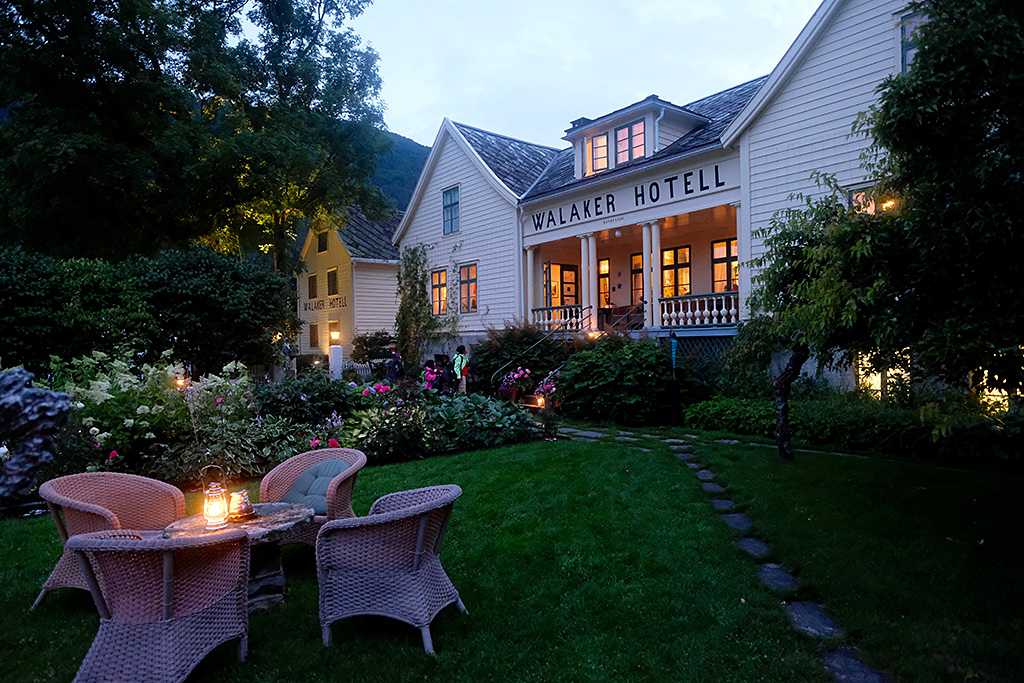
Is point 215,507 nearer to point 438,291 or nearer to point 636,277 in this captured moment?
point 636,277

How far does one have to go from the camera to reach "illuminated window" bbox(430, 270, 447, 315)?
2138 cm

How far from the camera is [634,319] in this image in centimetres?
1756

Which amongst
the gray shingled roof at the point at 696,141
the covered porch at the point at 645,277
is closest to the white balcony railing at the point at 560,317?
the covered porch at the point at 645,277

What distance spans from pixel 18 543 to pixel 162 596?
3578 millimetres

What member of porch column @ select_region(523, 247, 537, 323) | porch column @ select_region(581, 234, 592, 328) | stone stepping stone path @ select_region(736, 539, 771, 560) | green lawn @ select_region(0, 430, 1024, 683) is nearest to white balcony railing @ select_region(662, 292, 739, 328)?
porch column @ select_region(581, 234, 592, 328)

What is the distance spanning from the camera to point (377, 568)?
354 cm

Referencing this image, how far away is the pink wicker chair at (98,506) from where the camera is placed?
3.82 m

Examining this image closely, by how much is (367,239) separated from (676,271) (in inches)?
651

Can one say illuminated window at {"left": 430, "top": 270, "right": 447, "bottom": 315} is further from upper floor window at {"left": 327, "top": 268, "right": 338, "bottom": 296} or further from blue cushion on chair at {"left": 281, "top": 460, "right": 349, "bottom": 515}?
blue cushion on chair at {"left": 281, "top": 460, "right": 349, "bottom": 515}

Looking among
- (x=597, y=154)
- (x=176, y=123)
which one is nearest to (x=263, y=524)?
(x=597, y=154)

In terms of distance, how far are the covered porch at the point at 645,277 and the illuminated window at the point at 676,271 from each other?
0.03 meters

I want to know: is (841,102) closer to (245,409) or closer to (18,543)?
(245,409)

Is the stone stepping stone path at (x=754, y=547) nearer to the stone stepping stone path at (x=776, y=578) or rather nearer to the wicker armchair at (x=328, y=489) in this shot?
the stone stepping stone path at (x=776, y=578)

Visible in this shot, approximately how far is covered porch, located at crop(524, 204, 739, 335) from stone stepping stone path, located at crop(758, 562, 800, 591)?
26.7 feet
